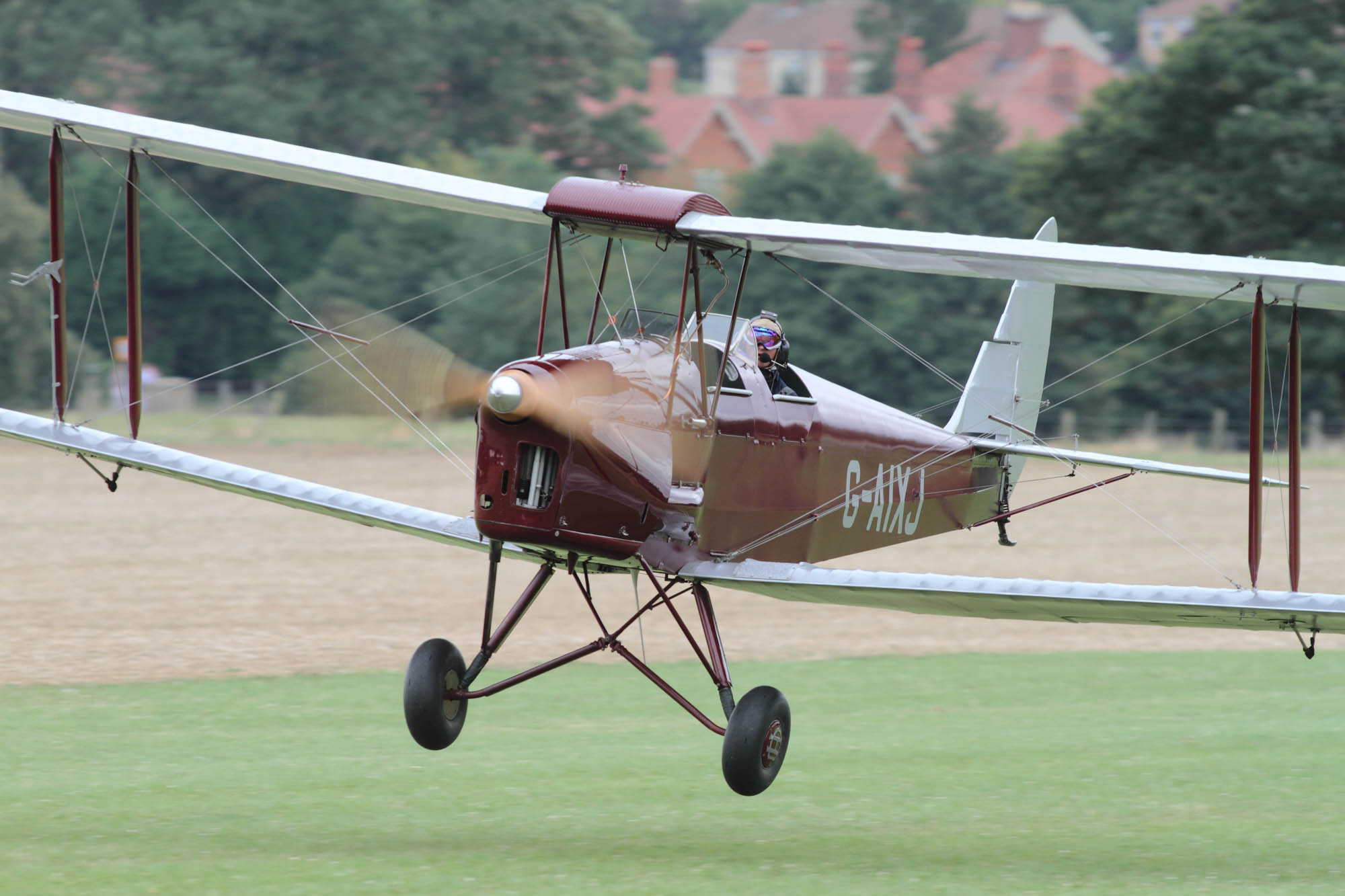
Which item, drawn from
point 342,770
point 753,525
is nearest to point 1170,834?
point 753,525

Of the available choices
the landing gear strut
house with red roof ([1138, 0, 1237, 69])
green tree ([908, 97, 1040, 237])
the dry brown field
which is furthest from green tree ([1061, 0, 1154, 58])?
the landing gear strut

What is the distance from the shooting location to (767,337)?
1023 cm

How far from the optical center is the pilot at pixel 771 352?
9.94 meters

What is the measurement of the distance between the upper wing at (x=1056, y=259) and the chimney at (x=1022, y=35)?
130 meters

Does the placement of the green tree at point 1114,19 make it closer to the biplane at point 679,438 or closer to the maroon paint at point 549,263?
the biplane at point 679,438

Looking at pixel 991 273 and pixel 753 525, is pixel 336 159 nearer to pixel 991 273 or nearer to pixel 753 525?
pixel 753 525

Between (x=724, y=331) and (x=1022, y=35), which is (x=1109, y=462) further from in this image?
(x=1022, y=35)

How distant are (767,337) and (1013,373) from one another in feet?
13.3

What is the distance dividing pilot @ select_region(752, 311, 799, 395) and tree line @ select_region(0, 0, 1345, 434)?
24.2 m

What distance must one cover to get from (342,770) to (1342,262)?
3200 cm

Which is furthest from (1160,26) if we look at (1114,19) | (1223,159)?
(1223,159)

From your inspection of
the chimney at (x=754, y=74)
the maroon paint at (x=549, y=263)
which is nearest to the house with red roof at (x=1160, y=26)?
the chimney at (x=754, y=74)

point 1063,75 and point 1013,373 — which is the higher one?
point 1063,75

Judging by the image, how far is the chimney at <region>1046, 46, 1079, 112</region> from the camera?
98.8 meters
